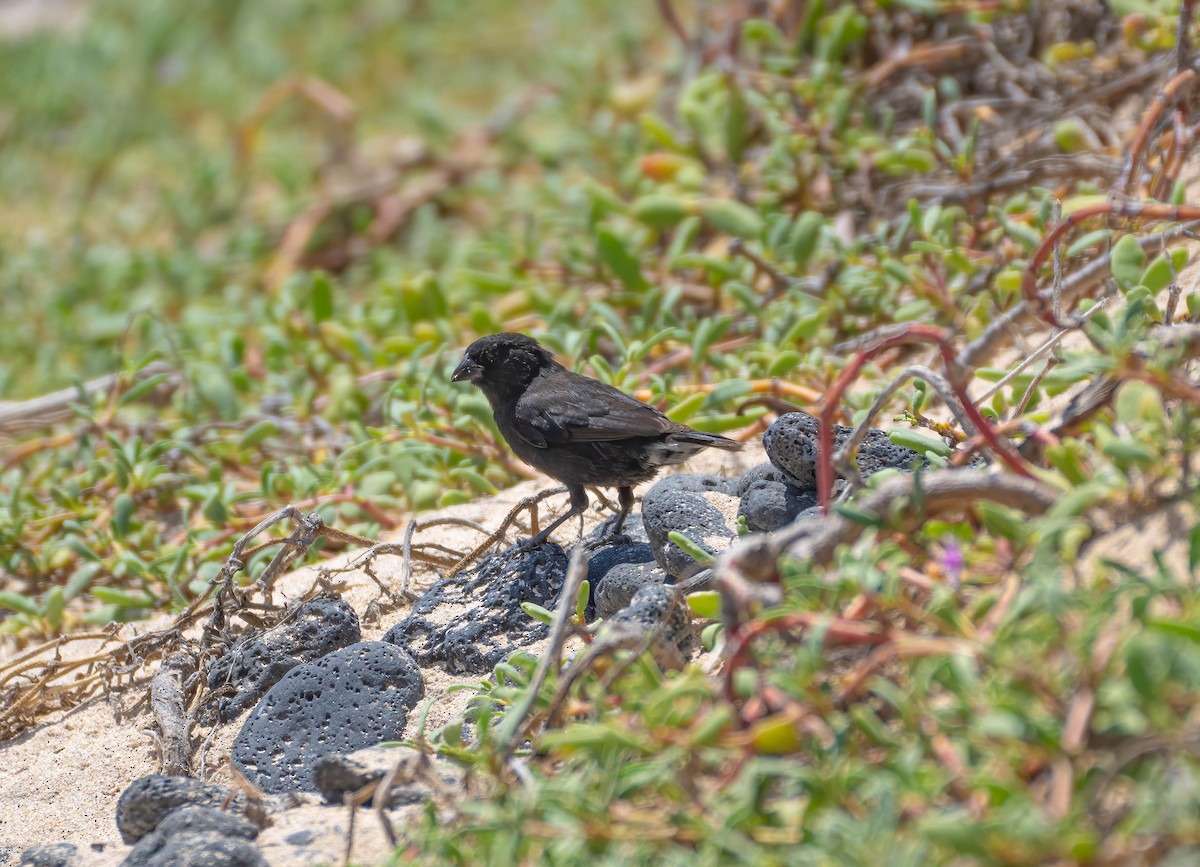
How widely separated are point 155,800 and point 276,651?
2.28 ft

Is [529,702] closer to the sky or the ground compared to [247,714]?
closer to the sky

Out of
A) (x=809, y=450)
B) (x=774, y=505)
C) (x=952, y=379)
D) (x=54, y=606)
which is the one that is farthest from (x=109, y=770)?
(x=952, y=379)

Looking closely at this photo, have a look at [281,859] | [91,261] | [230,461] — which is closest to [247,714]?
[281,859]

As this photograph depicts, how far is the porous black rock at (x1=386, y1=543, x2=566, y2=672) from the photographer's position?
10.5 feet

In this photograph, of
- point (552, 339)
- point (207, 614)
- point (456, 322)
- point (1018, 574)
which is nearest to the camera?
point (1018, 574)

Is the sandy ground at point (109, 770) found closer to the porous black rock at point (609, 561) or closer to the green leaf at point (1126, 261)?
the porous black rock at point (609, 561)

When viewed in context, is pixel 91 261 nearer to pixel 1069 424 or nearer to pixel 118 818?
pixel 118 818

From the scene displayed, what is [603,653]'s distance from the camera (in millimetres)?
2207

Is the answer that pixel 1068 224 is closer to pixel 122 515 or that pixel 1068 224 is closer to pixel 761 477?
pixel 761 477

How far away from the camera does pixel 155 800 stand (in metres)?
2.59

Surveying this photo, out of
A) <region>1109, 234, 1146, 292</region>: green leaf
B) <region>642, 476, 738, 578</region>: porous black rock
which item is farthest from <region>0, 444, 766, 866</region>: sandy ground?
<region>1109, 234, 1146, 292</region>: green leaf

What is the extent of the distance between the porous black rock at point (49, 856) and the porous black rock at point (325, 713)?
412 mm

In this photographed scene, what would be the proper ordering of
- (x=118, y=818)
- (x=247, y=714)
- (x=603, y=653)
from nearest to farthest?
1. (x=603, y=653)
2. (x=118, y=818)
3. (x=247, y=714)

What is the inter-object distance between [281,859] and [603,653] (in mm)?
814
